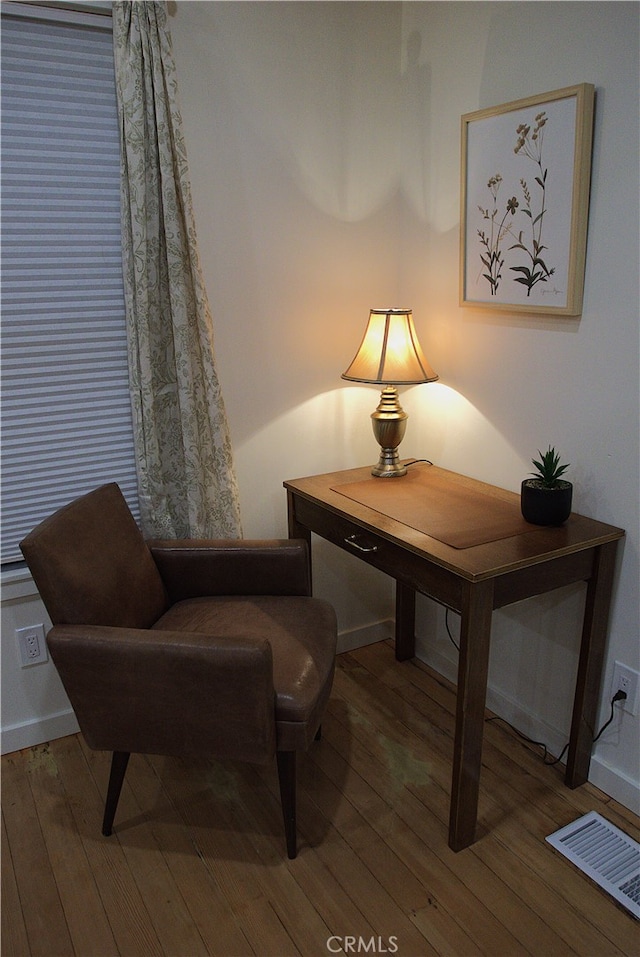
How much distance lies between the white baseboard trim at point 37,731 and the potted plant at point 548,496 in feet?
5.27

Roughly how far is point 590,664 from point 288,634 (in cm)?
83

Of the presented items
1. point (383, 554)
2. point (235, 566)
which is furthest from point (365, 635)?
point (383, 554)

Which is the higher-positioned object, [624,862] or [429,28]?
[429,28]

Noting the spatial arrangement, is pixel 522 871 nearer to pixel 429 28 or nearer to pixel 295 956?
pixel 295 956

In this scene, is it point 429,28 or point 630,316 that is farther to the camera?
point 429,28

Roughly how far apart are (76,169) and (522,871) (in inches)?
87.8

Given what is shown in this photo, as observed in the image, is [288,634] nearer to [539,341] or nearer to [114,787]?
[114,787]

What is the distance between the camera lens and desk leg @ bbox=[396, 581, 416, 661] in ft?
8.75

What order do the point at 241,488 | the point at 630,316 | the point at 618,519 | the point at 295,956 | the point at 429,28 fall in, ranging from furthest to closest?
the point at 241,488, the point at 429,28, the point at 618,519, the point at 630,316, the point at 295,956

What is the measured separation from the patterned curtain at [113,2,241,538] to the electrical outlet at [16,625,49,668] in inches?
18.5

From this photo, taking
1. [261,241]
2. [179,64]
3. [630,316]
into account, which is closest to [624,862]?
[630,316]

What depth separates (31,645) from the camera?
2.21m

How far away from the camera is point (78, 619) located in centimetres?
177

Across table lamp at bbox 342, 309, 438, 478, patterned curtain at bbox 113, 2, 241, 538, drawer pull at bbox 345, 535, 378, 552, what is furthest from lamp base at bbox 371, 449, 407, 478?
patterned curtain at bbox 113, 2, 241, 538
